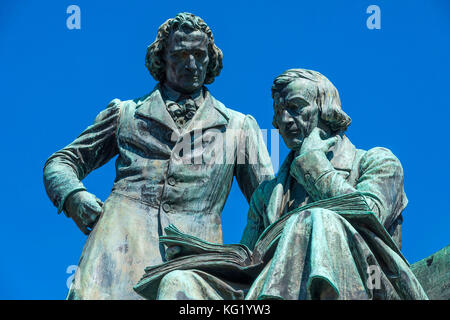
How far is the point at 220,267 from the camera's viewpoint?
9.86 metres

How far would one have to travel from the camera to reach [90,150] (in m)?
11.9

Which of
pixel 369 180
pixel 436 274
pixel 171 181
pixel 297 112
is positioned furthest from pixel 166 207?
pixel 436 274

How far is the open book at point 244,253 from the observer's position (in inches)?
383

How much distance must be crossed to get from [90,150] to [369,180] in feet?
8.96

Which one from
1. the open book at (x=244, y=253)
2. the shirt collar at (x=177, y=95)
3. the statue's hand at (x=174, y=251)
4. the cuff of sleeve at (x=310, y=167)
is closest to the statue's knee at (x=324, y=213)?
the open book at (x=244, y=253)

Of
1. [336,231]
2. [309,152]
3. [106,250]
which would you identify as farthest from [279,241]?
[106,250]

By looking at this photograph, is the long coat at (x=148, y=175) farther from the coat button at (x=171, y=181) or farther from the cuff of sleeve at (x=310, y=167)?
the cuff of sleeve at (x=310, y=167)

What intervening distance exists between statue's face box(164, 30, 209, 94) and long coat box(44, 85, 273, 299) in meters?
0.21

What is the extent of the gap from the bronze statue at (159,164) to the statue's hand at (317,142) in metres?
0.87

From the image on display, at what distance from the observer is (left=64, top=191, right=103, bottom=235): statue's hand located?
11172 millimetres

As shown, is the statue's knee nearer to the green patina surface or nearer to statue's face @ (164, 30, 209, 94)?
the green patina surface

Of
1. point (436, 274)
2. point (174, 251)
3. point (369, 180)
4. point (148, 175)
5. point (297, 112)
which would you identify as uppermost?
point (297, 112)

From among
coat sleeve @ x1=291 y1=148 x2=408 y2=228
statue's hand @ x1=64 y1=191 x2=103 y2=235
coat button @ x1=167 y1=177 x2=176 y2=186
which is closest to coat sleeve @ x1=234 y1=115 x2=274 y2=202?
coat button @ x1=167 y1=177 x2=176 y2=186

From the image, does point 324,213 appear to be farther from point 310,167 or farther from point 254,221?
point 254,221
